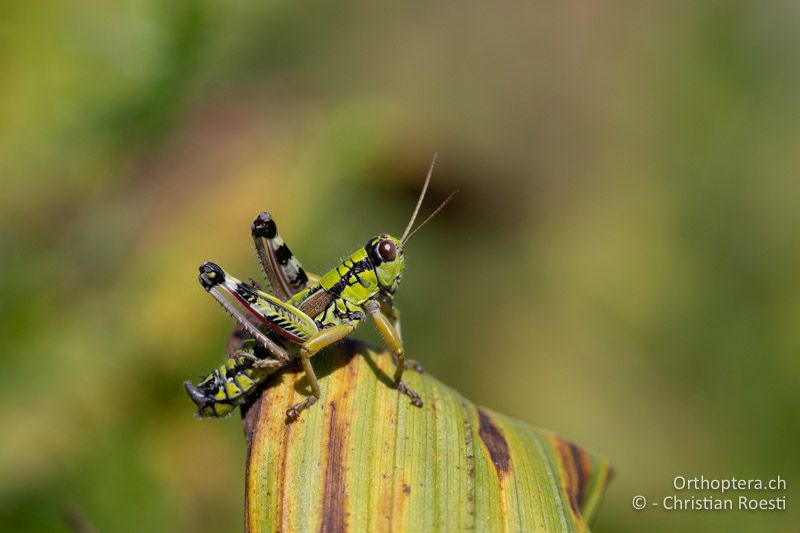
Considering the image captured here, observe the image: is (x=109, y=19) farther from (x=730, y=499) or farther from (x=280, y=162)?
(x=730, y=499)

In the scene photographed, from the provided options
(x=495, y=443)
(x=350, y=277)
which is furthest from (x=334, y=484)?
(x=350, y=277)

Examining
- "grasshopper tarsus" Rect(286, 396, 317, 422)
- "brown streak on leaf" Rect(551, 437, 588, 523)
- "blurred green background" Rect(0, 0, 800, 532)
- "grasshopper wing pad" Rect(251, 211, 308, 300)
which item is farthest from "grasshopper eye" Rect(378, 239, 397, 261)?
"blurred green background" Rect(0, 0, 800, 532)

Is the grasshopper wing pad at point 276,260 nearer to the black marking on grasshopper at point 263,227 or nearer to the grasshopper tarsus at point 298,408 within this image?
the black marking on grasshopper at point 263,227

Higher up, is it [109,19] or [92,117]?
[109,19]

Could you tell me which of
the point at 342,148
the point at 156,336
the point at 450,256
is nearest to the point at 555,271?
the point at 450,256

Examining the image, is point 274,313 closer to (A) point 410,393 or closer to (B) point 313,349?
(B) point 313,349
